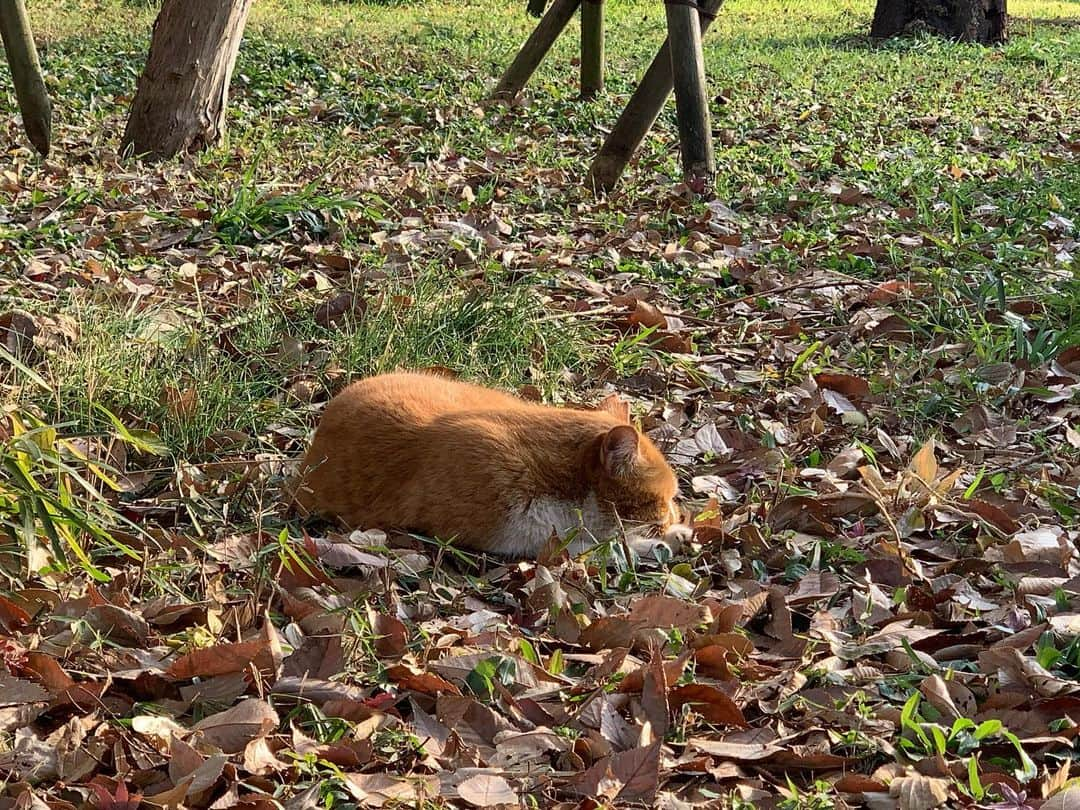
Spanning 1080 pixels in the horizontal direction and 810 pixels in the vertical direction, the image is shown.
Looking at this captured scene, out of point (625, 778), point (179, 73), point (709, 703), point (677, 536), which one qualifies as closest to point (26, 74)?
point (179, 73)

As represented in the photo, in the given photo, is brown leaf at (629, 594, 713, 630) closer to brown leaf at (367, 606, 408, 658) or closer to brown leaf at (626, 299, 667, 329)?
brown leaf at (367, 606, 408, 658)

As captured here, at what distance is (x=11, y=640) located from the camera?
2.33m

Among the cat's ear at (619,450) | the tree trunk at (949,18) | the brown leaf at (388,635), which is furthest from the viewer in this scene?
the tree trunk at (949,18)

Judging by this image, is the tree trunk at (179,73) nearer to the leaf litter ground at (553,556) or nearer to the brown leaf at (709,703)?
the leaf litter ground at (553,556)

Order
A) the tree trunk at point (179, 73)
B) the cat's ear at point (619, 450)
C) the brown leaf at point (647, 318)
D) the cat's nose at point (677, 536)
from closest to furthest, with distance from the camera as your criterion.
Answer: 1. the cat's ear at point (619, 450)
2. the cat's nose at point (677, 536)
3. the brown leaf at point (647, 318)
4. the tree trunk at point (179, 73)

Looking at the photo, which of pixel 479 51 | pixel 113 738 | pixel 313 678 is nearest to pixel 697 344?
pixel 313 678

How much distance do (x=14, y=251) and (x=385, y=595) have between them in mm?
3176

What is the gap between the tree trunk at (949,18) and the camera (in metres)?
13.4

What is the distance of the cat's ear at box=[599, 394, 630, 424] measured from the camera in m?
3.55

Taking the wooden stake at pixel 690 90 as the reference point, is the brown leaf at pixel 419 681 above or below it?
below

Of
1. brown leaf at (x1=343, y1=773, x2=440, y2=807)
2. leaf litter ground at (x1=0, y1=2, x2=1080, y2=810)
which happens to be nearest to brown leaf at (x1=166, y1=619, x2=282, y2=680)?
leaf litter ground at (x1=0, y1=2, x2=1080, y2=810)

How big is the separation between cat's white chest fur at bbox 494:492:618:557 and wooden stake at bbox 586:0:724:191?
383 centimetres

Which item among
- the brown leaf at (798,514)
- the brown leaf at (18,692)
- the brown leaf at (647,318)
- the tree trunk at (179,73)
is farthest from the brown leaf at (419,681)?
the tree trunk at (179,73)

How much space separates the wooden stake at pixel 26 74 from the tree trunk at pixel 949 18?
9938mm
